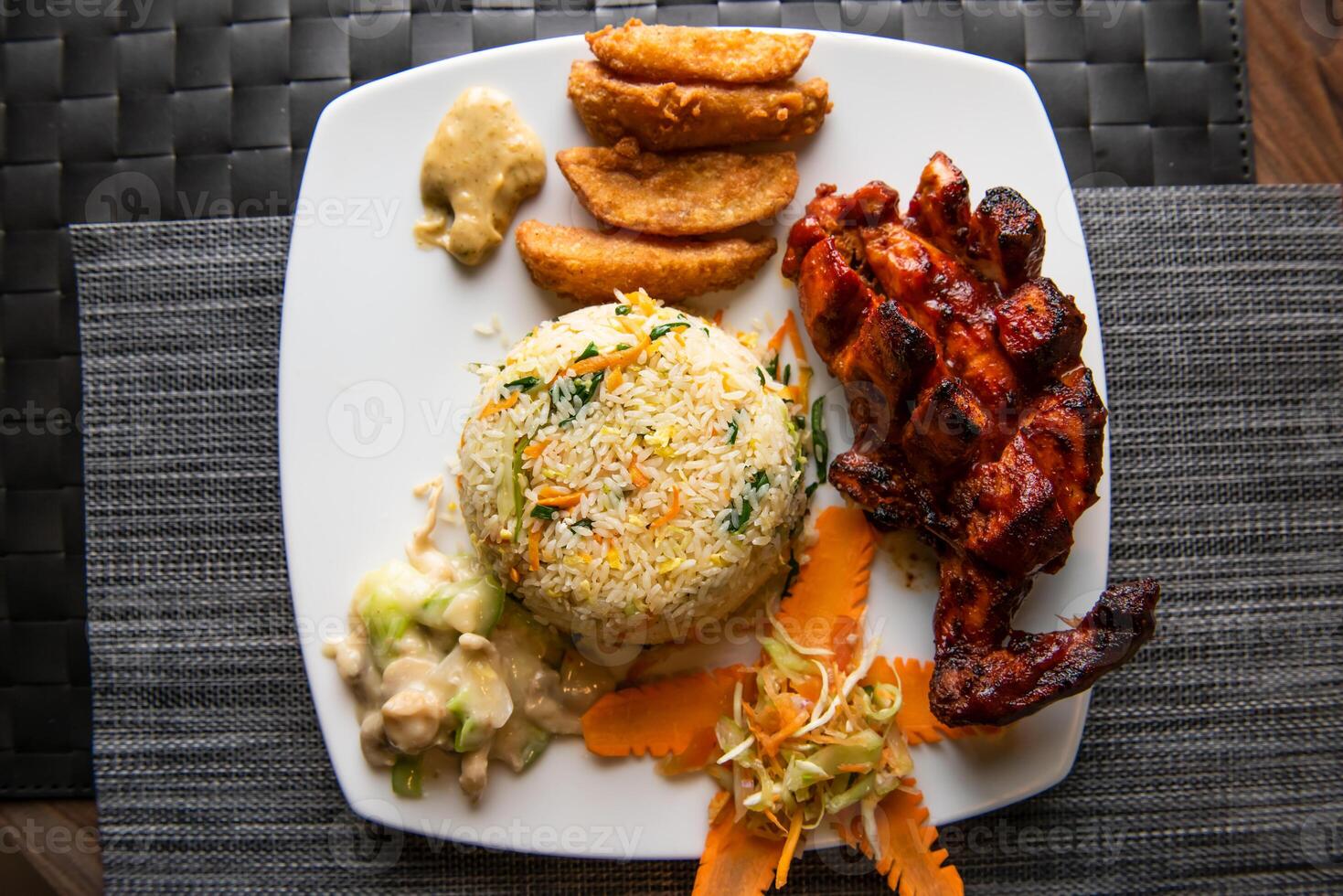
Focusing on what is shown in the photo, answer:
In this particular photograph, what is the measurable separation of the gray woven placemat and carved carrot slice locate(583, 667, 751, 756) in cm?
59

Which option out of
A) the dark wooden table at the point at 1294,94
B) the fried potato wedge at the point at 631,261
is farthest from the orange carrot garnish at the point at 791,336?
the dark wooden table at the point at 1294,94

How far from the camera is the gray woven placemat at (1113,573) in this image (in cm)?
332

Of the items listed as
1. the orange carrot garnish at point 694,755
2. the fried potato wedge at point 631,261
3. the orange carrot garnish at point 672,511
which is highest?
the fried potato wedge at point 631,261

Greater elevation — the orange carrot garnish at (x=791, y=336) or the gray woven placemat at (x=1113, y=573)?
the orange carrot garnish at (x=791, y=336)

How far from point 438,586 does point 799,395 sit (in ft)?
4.56

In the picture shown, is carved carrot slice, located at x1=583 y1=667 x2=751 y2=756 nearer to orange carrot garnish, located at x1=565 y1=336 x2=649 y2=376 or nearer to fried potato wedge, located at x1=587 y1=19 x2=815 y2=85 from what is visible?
orange carrot garnish, located at x1=565 y1=336 x2=649 y2=376

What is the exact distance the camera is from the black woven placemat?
3.56 metres

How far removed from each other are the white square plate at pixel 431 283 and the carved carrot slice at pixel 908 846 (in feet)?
1.60

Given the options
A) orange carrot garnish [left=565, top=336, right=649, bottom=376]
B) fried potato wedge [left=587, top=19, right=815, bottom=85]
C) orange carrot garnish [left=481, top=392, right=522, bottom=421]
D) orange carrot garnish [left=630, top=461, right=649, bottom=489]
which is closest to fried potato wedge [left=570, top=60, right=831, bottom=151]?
fried potato wedge [left=587, top=19, right=815, bottom=85]

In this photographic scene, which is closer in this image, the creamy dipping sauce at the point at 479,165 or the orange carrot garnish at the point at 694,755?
the orange carrot garnish at the point at 694,755

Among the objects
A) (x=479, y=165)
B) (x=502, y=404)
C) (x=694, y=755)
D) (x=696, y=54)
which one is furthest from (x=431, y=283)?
(x=694, y=755)

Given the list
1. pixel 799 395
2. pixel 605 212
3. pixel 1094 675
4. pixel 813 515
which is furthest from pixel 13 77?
pixel 1094 675

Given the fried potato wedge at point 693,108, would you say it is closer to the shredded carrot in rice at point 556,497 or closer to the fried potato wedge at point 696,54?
the fried potato wedge at point 696,54

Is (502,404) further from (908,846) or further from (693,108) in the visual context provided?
(908,846)
